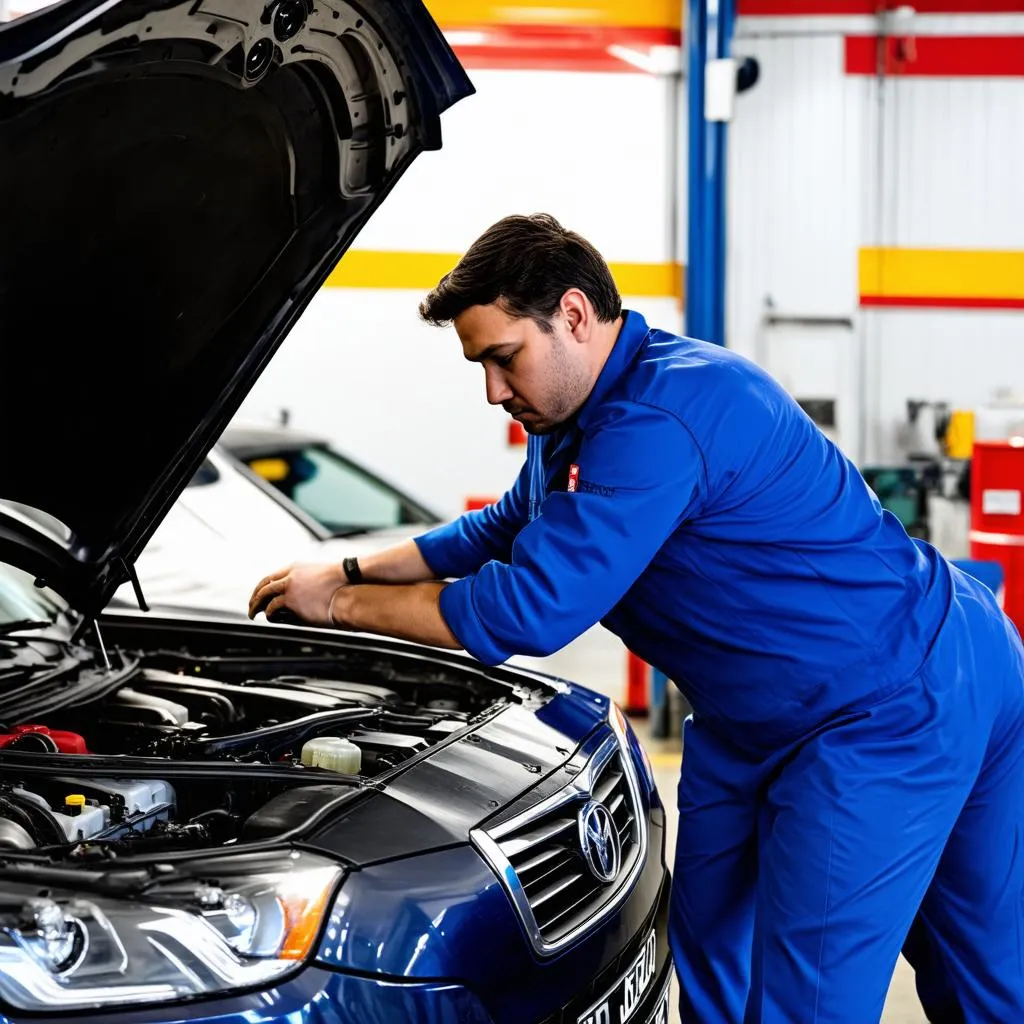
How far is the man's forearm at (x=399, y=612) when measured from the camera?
6.20 ft

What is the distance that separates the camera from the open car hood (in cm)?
169

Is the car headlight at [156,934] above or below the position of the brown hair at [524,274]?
below

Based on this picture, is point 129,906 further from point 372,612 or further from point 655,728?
point 655,728

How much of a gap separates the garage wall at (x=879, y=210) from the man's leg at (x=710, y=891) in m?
5.79

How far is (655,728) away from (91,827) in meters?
3.61

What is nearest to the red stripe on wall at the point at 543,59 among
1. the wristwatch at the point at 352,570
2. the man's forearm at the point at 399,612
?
the wristwatch at the point at 352,570

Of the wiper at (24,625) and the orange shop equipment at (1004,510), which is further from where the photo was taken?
the orange shop equipment at (1004,510)

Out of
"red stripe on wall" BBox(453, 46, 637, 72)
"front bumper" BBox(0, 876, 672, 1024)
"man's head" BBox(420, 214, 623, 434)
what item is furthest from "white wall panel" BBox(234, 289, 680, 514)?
"front bumper" BBox(0, 876, 672, 1024)

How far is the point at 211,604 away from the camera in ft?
14.0

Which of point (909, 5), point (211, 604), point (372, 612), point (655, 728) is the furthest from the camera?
point (909, 5)

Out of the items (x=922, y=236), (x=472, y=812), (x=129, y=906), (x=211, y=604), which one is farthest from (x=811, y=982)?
(x=922, y=236)

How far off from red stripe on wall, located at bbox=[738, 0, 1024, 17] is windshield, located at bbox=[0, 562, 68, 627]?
6181 mm

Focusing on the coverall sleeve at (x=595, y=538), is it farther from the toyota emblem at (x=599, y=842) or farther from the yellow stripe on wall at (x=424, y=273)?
the yellow stripe on wall at (x=424, y=273)

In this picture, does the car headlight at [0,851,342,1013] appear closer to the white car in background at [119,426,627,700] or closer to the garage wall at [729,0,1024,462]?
the white car in background at [119,426,627,700]
